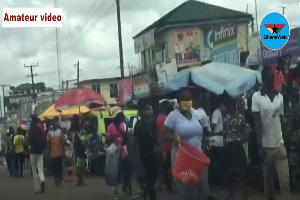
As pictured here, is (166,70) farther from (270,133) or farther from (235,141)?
(270,133)

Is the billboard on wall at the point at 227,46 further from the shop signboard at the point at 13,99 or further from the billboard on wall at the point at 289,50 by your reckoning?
the shop signboard at the point at 13,99

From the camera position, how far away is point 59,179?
2047 cm

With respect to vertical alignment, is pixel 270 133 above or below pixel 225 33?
below

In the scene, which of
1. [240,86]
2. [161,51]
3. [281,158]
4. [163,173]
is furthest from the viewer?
[161,51]

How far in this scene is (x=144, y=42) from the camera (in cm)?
5334

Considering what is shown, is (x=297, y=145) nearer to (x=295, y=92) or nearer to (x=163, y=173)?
(x=295, y=92)

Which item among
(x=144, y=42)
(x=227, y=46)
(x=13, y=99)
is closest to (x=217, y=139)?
(x=227, y=46)

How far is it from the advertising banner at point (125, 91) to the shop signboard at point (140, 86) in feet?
1.33

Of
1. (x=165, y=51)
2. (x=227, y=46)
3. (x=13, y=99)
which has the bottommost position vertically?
(x=227, y=46)

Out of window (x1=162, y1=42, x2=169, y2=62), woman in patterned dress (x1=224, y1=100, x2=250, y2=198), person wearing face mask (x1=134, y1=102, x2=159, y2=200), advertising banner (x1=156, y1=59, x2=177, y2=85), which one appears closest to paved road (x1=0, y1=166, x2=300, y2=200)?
woman in patterned dress (x1=224, y1=100, x2=250, y2=198)

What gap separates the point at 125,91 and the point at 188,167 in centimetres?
2162

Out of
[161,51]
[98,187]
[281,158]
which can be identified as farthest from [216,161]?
[161,51]

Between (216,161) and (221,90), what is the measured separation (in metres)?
1.48

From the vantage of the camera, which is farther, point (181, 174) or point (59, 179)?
point (59, 179)
